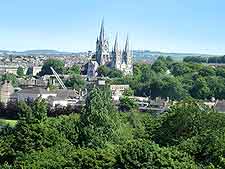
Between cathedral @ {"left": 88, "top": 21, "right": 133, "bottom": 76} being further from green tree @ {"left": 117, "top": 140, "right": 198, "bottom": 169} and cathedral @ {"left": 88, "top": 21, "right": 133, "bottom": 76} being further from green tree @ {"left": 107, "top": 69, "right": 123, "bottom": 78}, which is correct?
green tree @ {"left": 117, "top": 140, "right": 198, "bottom": 169}

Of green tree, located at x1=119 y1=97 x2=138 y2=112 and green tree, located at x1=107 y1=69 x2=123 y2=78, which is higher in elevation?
green tree, located at x1=119 y1=97 x2=138 y2=112

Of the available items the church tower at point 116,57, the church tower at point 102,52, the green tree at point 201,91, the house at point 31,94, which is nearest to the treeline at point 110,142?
the house at point 31,94

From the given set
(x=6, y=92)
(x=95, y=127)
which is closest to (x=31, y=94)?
(x=6, y=92)

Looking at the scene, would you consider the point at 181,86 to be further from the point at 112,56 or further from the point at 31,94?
the point at 112,56

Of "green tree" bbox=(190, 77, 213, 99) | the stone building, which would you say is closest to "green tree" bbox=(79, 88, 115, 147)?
the stone building

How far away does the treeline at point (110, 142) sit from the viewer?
947 inches

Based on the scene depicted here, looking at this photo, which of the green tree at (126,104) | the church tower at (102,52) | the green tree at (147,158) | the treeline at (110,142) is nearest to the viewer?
the green tree at (147,158)

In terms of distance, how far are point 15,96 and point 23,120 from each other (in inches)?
1957

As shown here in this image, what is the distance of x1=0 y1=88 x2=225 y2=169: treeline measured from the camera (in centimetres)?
2406

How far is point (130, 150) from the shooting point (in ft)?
77.9

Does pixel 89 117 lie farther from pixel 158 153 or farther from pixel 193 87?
pixel 193 87

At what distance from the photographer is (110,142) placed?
3409cm

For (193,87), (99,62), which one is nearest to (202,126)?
(193,87)

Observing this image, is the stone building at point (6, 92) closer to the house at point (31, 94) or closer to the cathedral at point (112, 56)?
the house at point (31, 94)
